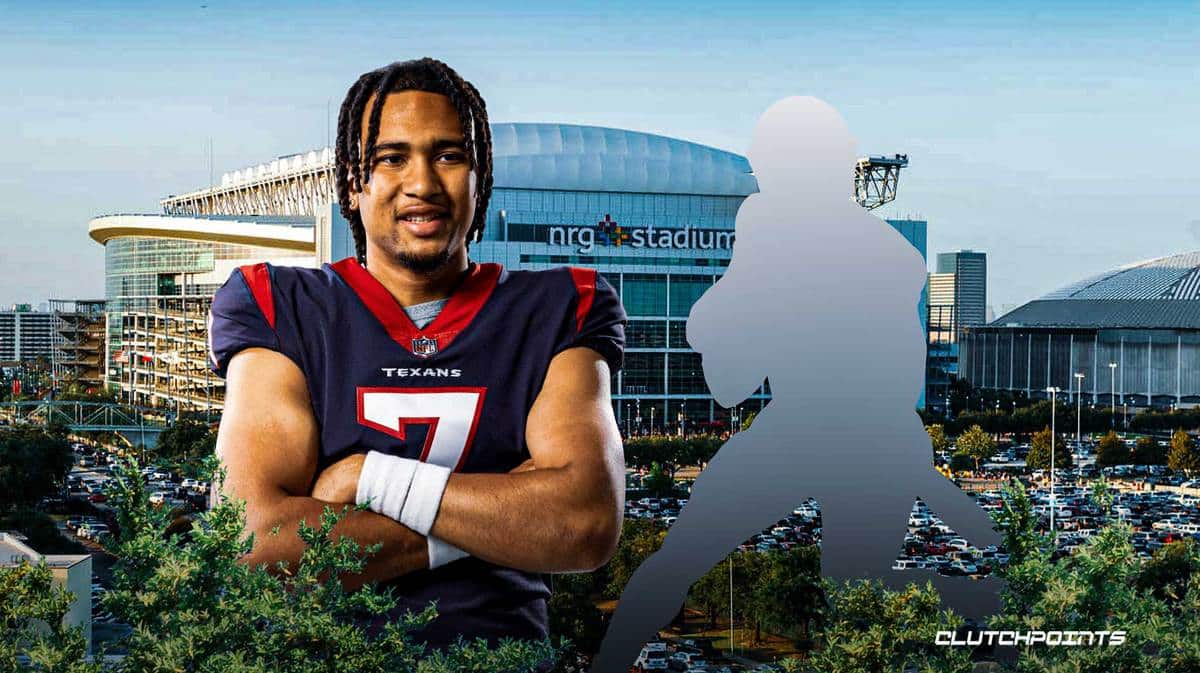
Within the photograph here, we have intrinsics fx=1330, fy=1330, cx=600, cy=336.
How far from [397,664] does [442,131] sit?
3.33m

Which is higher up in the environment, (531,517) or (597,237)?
Answer: (597,237)

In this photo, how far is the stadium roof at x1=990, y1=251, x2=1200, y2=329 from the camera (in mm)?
106250

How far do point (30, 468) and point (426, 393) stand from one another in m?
43.4

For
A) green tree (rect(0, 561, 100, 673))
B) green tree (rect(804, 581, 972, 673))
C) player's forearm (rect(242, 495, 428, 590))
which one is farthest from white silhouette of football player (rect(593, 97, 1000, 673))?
green tree (rect(0, 561, 100, 673))

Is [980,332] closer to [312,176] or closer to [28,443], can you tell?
[312,176]

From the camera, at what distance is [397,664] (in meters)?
8.29

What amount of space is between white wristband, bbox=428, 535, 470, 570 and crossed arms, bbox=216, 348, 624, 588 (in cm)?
5

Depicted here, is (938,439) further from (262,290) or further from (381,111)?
(262,290)

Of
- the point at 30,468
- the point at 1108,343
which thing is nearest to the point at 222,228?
the point at 30,468

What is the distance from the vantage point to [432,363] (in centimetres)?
815

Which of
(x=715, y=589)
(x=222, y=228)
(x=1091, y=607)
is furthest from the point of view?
(x=222, y=228)

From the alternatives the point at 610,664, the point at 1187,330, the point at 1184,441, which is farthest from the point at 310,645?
the point at 1187,330

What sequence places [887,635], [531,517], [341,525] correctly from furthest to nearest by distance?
1. [887,635]
2. [531,517]
3. [341,525]

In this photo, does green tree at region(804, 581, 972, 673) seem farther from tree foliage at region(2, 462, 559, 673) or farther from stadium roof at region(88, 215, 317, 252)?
stadium roof at region(88, 215, 317, 252)
